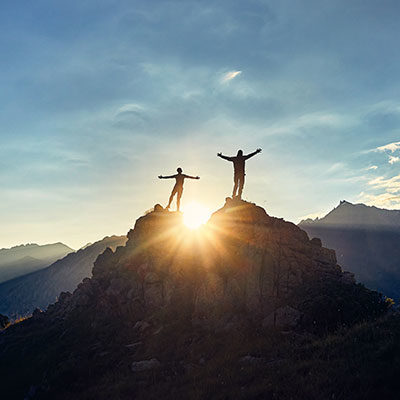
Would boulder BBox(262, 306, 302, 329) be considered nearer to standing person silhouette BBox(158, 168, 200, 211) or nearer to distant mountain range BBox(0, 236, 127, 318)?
standing person silhouette BBox(158, 168, 200, 211)

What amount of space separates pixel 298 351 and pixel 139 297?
12.6 metres

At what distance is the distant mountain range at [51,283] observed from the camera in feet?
566

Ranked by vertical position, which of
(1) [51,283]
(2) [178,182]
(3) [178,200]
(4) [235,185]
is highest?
(2) [178,182]

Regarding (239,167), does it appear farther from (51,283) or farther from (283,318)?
(51,283)

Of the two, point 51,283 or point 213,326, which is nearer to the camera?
point 213,326

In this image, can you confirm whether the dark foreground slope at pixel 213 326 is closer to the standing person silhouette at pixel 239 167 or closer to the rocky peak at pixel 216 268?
the rocky peak at pixel 216 268

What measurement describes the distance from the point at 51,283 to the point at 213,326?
645 feet

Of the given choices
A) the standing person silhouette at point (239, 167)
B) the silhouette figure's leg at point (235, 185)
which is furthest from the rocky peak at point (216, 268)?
the standing person silhouette at point (239, 167)

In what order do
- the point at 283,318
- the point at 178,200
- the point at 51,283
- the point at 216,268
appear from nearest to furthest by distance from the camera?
the point at 283,318 < the point at 216,268 < the point at 178,200 < the point at 51,283

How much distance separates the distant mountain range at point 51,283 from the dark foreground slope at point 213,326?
151 metres

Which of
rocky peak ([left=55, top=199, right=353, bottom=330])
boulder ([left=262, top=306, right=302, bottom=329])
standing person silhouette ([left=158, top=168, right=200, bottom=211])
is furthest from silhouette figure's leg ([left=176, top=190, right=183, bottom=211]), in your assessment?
boulder ([left=262, top=306, right=302, bottom=329])

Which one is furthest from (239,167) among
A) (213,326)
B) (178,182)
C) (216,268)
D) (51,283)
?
(51,283)

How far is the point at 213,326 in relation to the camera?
1656 cm

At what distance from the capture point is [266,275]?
17719mm
